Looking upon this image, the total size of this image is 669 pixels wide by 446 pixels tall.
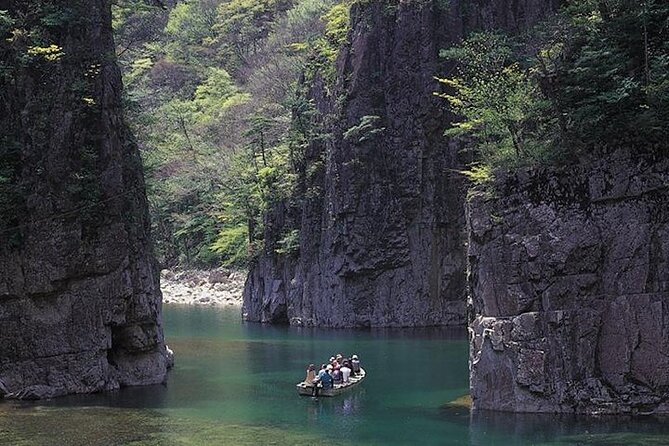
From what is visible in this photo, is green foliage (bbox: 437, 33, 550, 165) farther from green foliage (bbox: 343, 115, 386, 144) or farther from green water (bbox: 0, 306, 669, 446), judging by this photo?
green foliage (bbox: 343, 115, 386, 144)

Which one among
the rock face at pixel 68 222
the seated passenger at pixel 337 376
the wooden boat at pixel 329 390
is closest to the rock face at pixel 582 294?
the wooden boat at pixel 329 390

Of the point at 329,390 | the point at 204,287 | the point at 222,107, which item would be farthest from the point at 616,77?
the point at 222,107

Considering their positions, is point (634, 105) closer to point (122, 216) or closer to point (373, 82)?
point (122, 216)

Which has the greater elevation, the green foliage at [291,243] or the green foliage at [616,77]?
the green foliage at [616,77]

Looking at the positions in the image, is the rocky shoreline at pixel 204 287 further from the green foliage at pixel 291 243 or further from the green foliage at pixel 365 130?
the green foliage at pixel 365 130

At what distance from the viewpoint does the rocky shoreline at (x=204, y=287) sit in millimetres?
82000

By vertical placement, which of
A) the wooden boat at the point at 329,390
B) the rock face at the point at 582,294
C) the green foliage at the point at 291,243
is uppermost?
the green foliage at the point at 291,243

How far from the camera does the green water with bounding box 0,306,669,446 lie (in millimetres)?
25062

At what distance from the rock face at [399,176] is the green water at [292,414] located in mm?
10972

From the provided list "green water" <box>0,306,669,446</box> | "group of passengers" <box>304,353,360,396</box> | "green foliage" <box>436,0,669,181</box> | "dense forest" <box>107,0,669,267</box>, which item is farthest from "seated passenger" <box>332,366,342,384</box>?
"green foliage" <box>436,0,669,181</box>

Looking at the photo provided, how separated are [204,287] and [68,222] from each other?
51.9 meters

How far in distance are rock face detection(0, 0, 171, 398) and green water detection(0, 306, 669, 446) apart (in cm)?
175

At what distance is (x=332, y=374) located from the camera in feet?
112

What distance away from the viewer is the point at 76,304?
3334 cm
